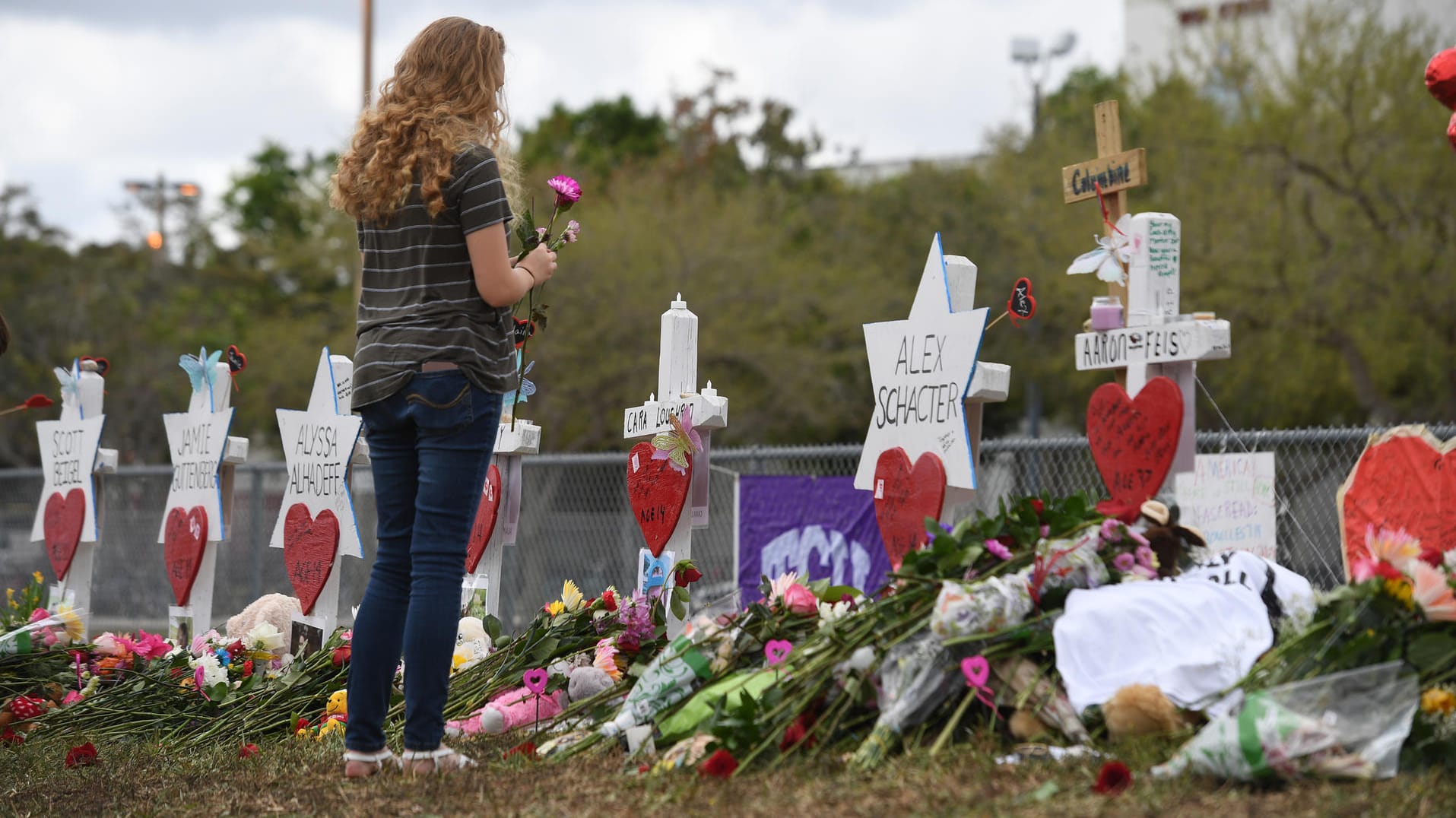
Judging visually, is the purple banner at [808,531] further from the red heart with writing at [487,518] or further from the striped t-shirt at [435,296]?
the striped t-shirt at [435,296]

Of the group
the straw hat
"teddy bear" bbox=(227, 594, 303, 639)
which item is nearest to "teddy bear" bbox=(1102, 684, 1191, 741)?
the straw hat

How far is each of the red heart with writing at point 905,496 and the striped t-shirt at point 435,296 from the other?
3.97ft

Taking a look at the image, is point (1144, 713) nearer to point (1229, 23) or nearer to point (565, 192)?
point (565, 192)

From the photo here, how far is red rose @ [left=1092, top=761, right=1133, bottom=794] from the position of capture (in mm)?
2396

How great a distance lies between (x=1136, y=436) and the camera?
3.38 m

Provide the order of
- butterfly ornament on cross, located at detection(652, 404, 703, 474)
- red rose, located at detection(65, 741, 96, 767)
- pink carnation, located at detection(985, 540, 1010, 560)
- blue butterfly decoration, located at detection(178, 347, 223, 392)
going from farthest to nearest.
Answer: blue butterfly decoration, located at detection(178, 347, 223, 392) < butterfly ornament on cross, located at detection(652, 404, 703, 474) < red rose, located at detection(65, 741, 96, 767) < pink carnation, located at detection(985, 540, 1010, 560)

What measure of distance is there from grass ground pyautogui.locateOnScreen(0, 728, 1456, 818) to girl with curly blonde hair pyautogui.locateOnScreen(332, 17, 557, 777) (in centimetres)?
21

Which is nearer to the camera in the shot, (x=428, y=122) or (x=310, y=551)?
(x=428, y=122)

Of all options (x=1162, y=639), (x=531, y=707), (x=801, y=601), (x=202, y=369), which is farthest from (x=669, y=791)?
(x=202, y=369)

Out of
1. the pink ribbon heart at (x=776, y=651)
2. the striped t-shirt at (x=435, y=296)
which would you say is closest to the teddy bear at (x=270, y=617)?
the striped t-shirt at (x=435, y=296)

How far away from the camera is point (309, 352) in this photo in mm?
20562

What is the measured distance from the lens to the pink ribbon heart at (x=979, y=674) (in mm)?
2832

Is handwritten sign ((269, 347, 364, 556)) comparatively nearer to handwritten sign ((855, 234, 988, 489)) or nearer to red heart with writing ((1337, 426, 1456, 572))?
handwritten sign ((855, 234, 988, 489))

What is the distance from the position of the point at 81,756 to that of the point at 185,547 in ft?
7.14
